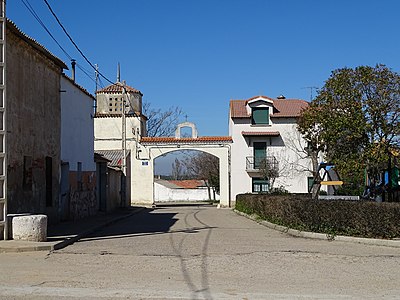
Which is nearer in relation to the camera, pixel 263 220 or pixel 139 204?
pixel 263 220

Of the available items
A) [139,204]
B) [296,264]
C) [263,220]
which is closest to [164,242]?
[296,264]

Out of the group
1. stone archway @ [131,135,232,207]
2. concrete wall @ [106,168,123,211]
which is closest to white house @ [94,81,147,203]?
stone archway @ [131,135,232,207]

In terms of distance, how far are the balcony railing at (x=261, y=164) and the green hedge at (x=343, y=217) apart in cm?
2591

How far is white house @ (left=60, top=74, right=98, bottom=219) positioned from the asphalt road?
8.20 meters

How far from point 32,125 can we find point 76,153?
7329mm

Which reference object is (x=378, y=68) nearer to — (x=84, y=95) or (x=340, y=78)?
(x=340, y=78)

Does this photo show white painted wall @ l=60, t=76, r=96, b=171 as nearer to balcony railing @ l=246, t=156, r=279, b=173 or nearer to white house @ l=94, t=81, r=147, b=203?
white house @ l=94, t=81, r=147, b=203

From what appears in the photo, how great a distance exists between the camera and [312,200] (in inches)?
736

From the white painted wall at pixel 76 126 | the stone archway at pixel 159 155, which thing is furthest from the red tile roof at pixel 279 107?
the white painted wall at pixel 76 126

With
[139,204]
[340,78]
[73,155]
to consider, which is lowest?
[139,204]

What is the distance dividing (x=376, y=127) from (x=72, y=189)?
12.9m

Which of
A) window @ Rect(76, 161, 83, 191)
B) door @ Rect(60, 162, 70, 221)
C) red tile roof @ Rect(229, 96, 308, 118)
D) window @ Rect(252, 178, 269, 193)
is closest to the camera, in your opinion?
door @ Rect(60, 162, 70, 221)

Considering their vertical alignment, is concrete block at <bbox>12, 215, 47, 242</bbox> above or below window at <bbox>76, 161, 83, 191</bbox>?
below

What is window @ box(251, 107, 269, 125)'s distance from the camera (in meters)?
48.4
